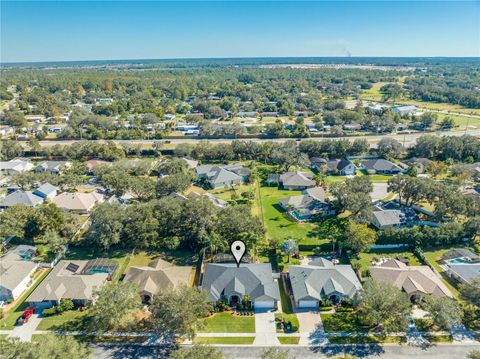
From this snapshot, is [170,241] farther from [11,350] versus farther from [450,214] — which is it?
[450,214]

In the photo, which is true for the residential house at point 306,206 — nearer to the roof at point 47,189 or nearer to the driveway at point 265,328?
the driveway at point 265,328

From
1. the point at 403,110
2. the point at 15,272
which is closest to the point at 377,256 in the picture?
the point at 15,272

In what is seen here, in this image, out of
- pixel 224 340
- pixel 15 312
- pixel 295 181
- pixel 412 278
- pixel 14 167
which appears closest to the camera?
pixel 224 340

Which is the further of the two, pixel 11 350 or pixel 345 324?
pixel 345 324

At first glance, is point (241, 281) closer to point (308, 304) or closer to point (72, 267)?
point (308, 304)

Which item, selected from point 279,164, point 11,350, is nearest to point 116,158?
point 279,164
